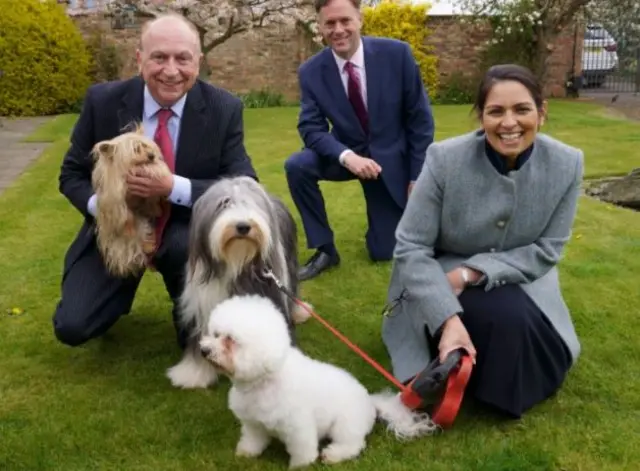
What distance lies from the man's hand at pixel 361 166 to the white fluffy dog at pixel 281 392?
7.35ft

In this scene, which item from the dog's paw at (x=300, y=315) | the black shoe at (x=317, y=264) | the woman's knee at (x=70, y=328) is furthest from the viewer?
the black shoe at (x=317, y=264)

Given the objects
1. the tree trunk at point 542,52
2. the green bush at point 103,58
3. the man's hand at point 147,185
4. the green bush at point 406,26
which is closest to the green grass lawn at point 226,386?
the man's hand at point 147,185

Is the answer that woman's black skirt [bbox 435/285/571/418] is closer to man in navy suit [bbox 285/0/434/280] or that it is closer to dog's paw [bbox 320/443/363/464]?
dog's paw [bbox 320/443/363/464]

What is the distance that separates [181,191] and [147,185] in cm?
17

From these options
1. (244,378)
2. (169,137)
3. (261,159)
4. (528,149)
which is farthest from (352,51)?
(261,159)

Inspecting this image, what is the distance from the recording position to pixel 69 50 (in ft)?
48.3

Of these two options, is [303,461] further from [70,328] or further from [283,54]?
[283,54]

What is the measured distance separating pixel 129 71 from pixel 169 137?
13448 millimetres

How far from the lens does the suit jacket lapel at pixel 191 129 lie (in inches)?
136

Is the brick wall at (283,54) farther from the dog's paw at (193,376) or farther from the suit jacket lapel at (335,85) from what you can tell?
the dog's paw at (193,376)

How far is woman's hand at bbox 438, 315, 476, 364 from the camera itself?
2.78 metres

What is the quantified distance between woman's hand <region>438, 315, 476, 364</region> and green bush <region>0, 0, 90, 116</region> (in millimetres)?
13091

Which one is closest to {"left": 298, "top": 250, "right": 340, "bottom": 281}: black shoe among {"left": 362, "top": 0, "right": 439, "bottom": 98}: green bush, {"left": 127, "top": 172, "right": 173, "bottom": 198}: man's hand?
{"left": 127, "top": 172, "right": 173, "bottom": 198}: man's hand

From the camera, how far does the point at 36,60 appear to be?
14320 mm
